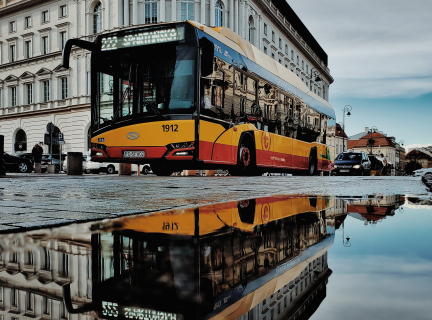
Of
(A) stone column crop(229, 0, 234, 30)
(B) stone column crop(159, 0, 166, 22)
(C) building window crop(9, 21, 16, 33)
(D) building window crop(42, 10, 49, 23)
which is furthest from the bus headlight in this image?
(C) building window crop(9, 21, 16, 33)

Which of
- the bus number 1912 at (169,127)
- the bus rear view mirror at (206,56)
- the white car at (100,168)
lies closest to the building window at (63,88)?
the white car at (100,168)

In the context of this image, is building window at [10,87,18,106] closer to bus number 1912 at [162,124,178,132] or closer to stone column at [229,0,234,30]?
stone column at [229,0,234,30]

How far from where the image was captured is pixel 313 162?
19844mm

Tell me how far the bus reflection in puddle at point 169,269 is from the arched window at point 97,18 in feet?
126

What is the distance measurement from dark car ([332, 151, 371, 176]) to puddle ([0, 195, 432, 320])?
27.0 m

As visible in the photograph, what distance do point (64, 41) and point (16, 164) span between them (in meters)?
19.8

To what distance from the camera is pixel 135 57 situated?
1145 centimetres

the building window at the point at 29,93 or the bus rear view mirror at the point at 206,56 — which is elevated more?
the building window at the point at 29,93

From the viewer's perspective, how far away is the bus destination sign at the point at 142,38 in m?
11.0

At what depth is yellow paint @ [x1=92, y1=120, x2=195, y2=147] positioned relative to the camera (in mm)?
10812

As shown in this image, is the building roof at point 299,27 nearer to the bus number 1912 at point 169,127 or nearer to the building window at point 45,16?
the building window at point 45,16

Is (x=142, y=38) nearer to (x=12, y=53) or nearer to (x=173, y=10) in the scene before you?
(x=173, y=10)

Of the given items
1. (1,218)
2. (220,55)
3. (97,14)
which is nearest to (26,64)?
(97,14)

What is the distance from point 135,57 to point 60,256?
1012cm
